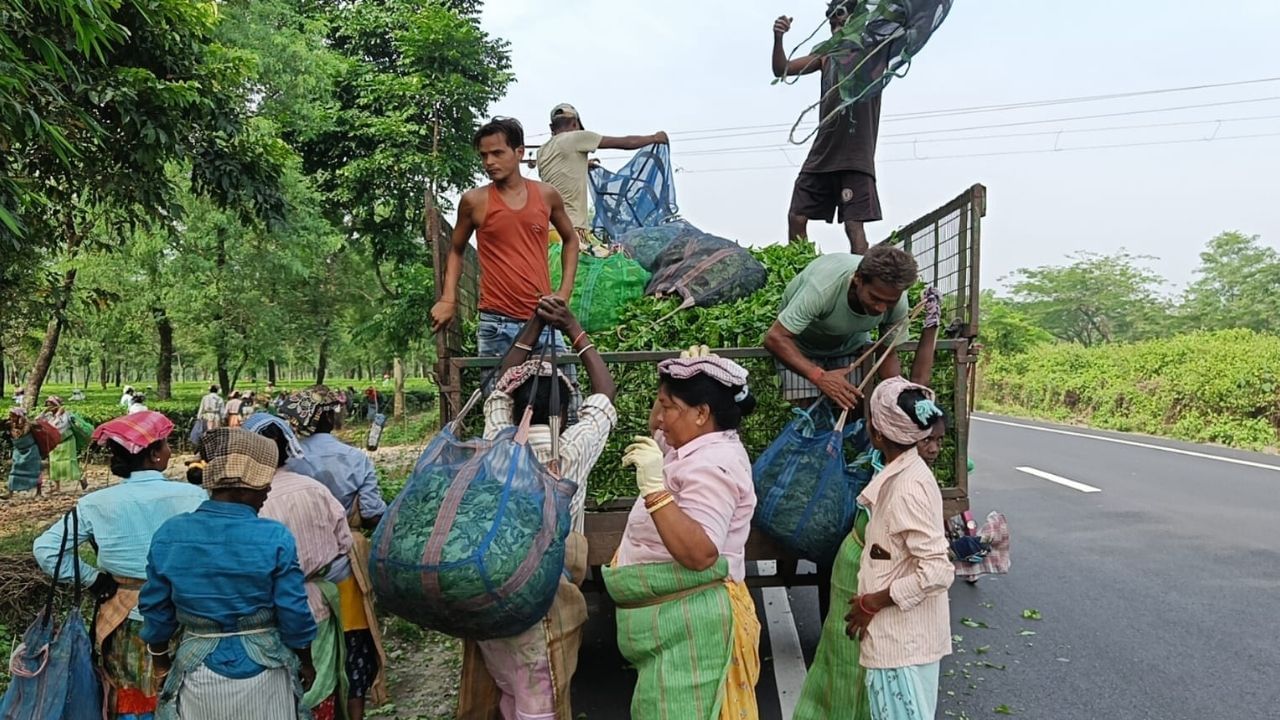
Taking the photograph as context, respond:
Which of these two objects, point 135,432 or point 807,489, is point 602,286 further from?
point 135,432

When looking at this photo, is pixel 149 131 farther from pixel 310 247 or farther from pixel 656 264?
pixel 310 247

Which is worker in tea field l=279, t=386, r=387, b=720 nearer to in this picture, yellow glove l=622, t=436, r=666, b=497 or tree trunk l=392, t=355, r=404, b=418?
yellow glove l=622, t=436, r=666, b=497

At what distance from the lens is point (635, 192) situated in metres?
6.12

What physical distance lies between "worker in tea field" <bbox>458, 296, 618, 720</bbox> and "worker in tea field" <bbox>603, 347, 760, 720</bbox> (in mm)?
271

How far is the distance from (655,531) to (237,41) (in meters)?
17.2

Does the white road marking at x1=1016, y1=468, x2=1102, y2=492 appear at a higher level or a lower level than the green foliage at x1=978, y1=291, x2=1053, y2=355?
lower

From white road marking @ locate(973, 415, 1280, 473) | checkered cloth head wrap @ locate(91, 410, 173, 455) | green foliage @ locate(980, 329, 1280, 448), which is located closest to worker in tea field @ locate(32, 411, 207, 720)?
checkered cloth head wrap @ locate(91, 410, 173, 455)

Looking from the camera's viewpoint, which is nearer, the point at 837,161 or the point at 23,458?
the point at 837,161

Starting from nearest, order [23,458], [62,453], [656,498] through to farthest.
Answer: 1. [656,498]
2. [23,458]
3. [62,453]

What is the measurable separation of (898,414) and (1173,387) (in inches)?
661

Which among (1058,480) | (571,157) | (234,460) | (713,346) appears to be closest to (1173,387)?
(1058,480)

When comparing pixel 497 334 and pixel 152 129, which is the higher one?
pixel 152 129

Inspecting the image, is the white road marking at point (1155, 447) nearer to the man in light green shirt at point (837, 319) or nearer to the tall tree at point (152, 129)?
the man in light green shirt at point (837, 319)

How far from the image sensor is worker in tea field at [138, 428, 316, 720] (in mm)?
2309
